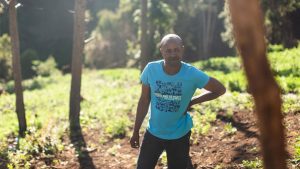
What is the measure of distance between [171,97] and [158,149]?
57cm

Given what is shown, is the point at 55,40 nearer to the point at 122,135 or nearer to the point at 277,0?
the point at 277,0

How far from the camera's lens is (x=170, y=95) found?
4594mm

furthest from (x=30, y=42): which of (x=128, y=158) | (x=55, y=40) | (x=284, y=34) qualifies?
(x=128, y=158)

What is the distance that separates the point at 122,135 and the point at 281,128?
324 inches

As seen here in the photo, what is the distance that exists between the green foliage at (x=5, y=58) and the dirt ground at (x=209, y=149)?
26.9m

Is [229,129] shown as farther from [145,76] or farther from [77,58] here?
[77,58]

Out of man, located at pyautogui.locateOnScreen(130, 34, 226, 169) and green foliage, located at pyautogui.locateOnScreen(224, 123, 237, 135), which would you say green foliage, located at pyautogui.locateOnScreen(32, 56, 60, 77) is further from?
man, located at pyautogui.locateOnScreen(130, 34, 226, 169)

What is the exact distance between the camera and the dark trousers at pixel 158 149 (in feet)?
15.4

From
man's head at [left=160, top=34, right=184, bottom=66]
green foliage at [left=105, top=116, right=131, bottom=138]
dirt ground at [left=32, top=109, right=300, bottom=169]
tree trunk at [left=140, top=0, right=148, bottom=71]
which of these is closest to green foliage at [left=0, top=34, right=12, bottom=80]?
tree trunk at [left=140, top=0, right=148, bottom=71]

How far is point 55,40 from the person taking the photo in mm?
53625

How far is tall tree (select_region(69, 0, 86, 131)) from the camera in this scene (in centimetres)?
1148

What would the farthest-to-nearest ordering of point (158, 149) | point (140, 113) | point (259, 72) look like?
1. point (140, 113)
2. point (158, 149)
3. point (259, 72)

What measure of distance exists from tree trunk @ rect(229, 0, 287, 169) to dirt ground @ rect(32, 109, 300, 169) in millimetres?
4338

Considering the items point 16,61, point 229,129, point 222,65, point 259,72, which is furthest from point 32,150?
point 222,65
